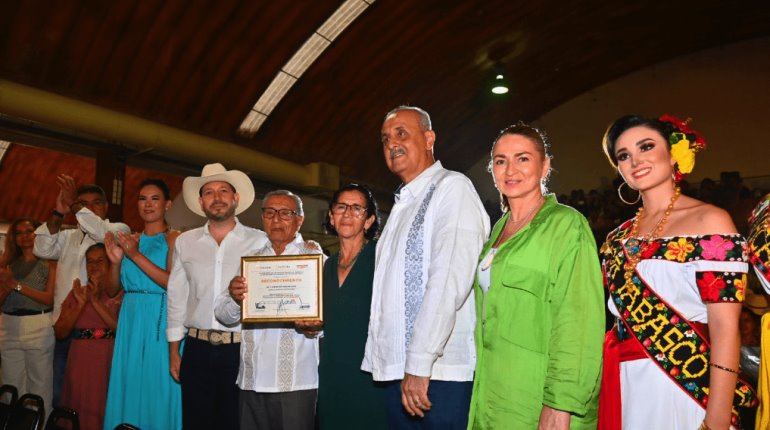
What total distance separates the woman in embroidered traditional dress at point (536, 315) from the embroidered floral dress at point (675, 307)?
0.79ft

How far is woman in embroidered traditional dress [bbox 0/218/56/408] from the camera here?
4984mm

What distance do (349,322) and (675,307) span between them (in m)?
1.39

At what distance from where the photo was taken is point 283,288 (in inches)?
115

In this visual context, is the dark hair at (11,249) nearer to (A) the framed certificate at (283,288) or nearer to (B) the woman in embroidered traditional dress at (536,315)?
(A) the framed certificate at (283,288)

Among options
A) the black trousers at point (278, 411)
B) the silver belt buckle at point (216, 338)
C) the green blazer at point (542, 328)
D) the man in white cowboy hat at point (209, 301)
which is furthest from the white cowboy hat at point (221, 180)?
the green blazer at point (542, 328)

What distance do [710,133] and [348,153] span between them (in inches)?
325

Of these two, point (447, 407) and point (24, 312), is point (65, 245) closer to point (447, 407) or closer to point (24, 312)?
point (24, 312)

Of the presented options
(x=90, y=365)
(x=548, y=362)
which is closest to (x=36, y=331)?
(x=90, y=365)

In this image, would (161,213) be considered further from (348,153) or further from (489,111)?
(489,111)

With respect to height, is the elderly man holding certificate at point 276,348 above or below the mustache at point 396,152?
below

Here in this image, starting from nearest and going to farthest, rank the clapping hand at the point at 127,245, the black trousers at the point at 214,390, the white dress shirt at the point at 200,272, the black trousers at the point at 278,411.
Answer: the black trousers at the point at 278,411 → the black trousers at the point at 214,390 → the white dress shirt at the point at 200,272 → the clapping hand at the point at 127,245

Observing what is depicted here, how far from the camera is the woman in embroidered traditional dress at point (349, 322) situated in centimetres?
261

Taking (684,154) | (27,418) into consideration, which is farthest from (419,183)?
(27,418)

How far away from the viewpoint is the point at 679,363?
77.3 inches
